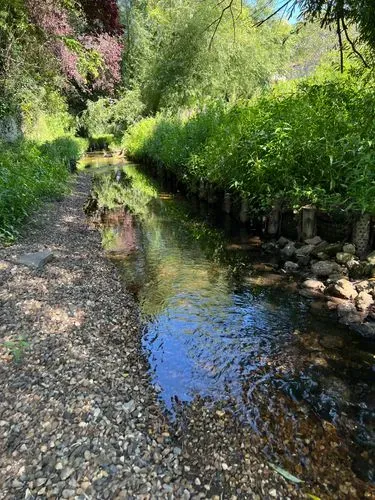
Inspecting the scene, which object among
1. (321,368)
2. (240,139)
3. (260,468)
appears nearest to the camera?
(260,468)

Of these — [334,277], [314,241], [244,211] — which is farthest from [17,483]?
[244,211]

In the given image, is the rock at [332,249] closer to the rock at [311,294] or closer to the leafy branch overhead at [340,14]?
the rock at [311,294]

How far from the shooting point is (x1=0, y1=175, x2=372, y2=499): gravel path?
201 centimetres

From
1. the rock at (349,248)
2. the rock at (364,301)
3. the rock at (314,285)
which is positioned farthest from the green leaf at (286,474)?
the rock at (349,248)

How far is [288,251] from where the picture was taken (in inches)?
225

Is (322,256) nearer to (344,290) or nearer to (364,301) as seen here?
(344,290)

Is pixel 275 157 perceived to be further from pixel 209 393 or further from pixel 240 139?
pixel 209 393

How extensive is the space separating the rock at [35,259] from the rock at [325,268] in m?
3.46

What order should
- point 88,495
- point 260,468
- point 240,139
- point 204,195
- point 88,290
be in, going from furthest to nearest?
point 204,195
point 240,139
point 88,290
point 260,468
point 88,495

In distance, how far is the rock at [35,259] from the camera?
14.4ft

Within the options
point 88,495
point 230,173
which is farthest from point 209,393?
point 230,173

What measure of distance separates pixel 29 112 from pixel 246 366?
419 inches

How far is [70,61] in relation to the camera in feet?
33.8

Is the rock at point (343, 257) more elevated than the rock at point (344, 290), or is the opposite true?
the rock at point (343, 257)
